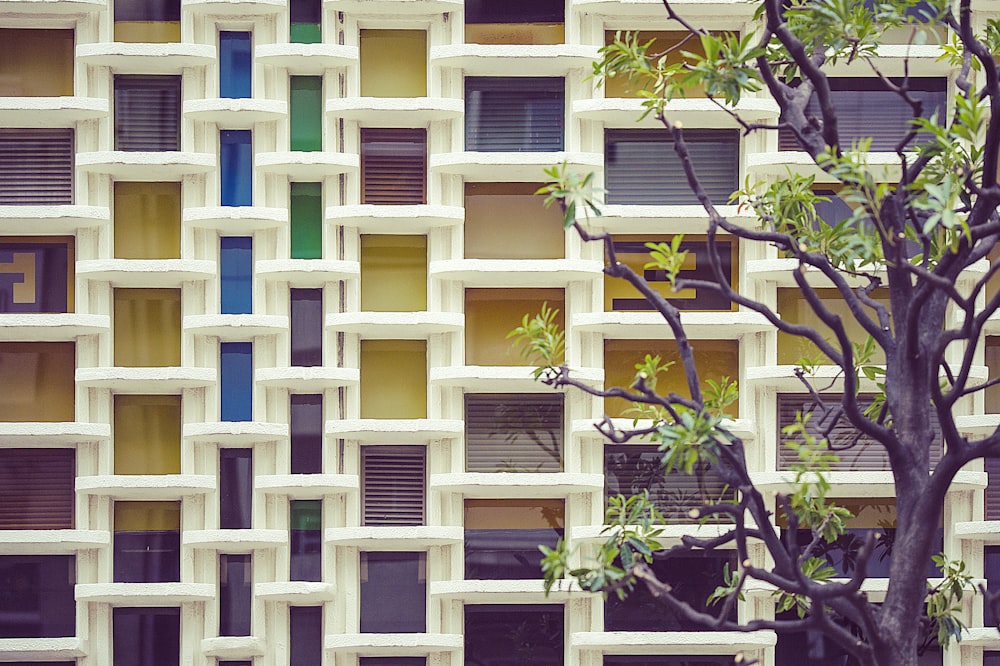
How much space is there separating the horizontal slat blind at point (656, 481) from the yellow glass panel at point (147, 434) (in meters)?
3.29

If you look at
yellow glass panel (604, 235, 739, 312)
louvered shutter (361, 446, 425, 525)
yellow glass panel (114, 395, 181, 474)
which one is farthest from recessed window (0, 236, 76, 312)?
yellow glass panel (604, 235, 739, 312)

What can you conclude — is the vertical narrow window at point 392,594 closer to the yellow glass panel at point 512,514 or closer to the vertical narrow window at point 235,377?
the yellow glass panel at point 512,514

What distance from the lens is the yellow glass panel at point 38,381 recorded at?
8648mm

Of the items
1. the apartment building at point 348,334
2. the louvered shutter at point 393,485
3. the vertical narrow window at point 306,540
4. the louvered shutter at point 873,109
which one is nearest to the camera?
the apartment building at point 348,334

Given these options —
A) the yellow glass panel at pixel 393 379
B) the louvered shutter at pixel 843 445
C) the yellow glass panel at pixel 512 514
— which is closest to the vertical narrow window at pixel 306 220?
the yellow glass panel at pixel 393 379

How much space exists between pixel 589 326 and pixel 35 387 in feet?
13.9

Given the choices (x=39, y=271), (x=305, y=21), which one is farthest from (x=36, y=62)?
(x=305, y=21)

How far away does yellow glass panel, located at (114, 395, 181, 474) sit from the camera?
8633 millimetres

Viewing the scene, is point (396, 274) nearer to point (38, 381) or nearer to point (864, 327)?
point (38, 381)

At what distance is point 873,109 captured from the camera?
29.0 feet

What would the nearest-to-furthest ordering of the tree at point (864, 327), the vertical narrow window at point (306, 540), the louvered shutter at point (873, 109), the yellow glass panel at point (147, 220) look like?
the tree at point (864, 327) → the vertical narrow window at point (306, 540) → the yellow glass panel at point (147, 220) → the louvered shutter at point (873, 109)

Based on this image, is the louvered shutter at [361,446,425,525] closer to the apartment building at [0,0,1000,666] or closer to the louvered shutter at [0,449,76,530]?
the apartment building at [0,0,1000,666]

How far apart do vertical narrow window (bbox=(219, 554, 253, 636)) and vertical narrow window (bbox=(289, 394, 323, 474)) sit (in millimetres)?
813

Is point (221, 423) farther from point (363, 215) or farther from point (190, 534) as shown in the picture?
point (363, 215)
